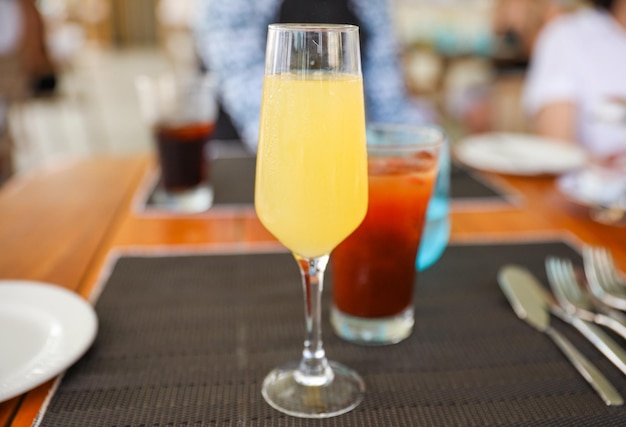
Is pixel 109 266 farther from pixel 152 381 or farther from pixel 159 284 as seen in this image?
pixel 152 381

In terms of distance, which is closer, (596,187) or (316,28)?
(316,28)

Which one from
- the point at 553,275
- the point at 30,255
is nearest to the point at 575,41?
the point at 553,275

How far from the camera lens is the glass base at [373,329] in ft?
2.03

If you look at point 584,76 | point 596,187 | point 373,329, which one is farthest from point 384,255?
point 584,76

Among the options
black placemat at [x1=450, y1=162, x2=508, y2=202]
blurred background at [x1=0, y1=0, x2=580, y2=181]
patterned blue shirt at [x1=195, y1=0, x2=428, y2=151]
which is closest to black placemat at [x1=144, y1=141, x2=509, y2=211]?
black placemat at [x1=450, y1=162, x2=508, y2=202]

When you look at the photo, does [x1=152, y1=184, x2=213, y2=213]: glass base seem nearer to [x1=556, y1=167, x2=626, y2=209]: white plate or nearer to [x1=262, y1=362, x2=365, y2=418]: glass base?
[x1=262, y1=362, x2=365, y2=418]: glass base

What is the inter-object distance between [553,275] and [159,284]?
47 centimetres

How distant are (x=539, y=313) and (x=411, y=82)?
12.8 feet

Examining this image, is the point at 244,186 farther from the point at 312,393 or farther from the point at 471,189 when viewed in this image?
the point at 312,393

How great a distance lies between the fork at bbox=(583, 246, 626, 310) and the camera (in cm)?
69

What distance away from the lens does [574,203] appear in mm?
1047

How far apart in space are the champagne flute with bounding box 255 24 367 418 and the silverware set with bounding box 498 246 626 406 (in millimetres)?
216

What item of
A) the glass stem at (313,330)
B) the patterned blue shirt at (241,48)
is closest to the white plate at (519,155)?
the patterned blue shirt at (241,48)

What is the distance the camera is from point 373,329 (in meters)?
0.62
